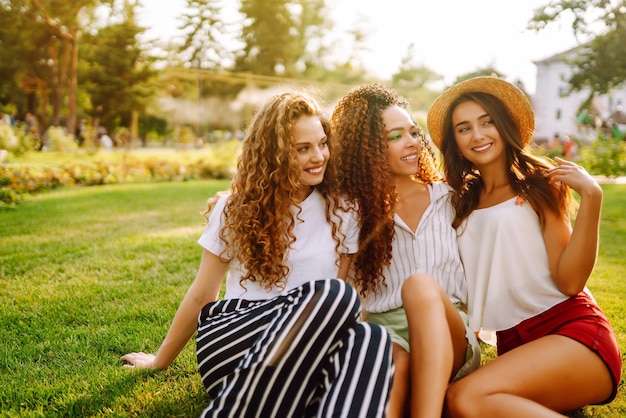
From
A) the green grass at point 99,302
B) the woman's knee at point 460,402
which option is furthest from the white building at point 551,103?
the woman's knee at point 460,402

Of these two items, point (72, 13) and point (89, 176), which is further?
point (72, 13)

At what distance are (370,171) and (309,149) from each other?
1.21 feet

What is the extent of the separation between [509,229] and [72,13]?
72.5ft

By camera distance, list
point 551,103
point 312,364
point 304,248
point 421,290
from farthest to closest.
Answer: point 551,103 → point 304,248 → point 421,290 → point 312,364

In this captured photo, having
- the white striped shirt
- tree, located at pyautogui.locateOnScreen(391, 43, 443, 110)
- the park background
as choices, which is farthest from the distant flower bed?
tree, located at pyautogui.locateOnScreen(391, 43, 443, 110)

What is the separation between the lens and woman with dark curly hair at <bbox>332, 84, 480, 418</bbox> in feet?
7.18

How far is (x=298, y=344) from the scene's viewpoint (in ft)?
6.53

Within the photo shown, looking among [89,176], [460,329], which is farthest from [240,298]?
[89,176]

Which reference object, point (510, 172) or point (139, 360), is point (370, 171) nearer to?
point (510, 172)

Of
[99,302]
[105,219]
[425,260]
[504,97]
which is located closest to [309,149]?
[425,260]

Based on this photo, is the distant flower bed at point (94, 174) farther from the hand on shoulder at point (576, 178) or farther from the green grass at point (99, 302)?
the hand on shoulder at point (576, 178)

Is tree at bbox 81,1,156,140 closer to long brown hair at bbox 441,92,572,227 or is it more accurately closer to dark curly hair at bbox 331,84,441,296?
dark curly hair at bbox 331,84,441,296

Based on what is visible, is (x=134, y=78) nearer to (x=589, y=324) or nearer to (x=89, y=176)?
(x=89, y=176)

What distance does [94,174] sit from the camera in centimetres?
1088
